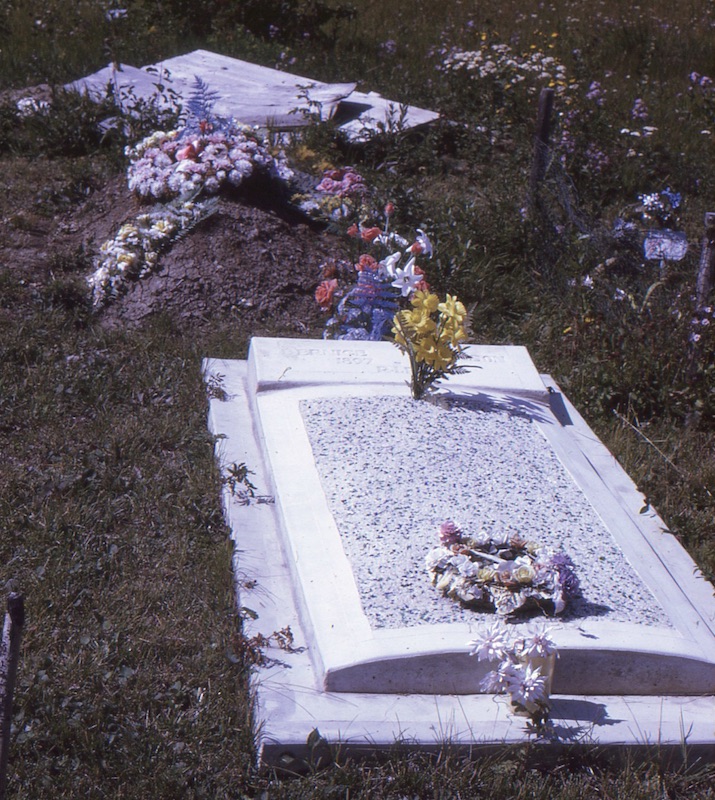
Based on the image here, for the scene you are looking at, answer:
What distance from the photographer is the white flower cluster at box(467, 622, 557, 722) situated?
2488mm

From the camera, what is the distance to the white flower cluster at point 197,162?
17.9 feet

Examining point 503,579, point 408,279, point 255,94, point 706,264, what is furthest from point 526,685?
point 255,94

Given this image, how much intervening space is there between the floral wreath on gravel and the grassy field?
42cm

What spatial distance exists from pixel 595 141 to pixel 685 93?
2.16 metres

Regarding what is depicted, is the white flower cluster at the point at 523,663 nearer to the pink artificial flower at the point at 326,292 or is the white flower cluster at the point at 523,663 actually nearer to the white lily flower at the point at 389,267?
the white lily flower at the point at 389,267

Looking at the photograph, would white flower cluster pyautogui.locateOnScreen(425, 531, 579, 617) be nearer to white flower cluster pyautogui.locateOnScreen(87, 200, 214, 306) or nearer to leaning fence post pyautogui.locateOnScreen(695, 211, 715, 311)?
leaning fence post pyautogui.locateOnScreen(695, 211, 715, 311)

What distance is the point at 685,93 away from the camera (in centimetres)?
905

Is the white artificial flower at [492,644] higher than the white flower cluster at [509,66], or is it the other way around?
the white flower cluster at [509,66]

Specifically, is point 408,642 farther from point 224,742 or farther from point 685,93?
point 685,93

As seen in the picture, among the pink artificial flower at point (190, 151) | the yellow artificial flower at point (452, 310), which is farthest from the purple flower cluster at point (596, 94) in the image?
the yellow artificial flower at point (452, 310)

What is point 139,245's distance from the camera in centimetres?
518

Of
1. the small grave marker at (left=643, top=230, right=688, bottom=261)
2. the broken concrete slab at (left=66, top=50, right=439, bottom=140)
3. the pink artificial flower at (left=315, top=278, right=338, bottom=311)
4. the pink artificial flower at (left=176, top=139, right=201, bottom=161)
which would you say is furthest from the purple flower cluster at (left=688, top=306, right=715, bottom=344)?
the broken concrete slab at (left=66, top=50, right=439, bottom=140)

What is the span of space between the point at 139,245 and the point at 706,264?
2792 millimetres

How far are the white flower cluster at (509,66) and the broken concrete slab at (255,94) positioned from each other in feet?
2.85
